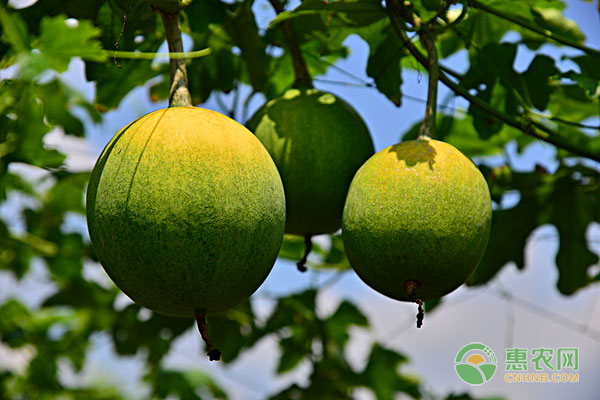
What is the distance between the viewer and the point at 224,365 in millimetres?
3861

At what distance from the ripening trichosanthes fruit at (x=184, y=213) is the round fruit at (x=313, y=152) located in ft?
1.34

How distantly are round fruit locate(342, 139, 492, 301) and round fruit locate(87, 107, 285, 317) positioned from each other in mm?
267

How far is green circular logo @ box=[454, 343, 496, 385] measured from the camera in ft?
10.7

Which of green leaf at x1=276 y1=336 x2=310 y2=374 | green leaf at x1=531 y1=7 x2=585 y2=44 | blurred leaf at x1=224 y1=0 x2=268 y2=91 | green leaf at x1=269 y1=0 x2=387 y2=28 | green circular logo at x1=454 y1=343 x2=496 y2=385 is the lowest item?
green leaf at x1=276 y1=336 x2=310 y2=374

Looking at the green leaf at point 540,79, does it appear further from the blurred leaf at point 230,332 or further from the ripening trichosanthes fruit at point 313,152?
the blurred leaf at point 230,332

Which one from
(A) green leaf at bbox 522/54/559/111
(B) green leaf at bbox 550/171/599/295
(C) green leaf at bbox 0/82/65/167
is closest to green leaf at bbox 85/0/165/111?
(C) green leaf at bbox 0/82/65/167

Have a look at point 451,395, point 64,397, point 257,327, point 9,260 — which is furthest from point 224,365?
point 64,397

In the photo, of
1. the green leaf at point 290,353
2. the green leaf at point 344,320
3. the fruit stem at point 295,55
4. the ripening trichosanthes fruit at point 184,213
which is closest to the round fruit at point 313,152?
the fruit stem at point 295,55

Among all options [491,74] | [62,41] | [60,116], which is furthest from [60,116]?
[491,74]

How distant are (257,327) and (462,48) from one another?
74.1 inches

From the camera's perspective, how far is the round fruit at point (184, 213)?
163 cm

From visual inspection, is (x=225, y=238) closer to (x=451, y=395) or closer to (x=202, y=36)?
(x=202, y=36)

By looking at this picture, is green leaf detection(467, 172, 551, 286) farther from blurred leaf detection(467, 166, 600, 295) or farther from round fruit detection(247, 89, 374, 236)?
round fruit detection(247, 89, 374, 236)

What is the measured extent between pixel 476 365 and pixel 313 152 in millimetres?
1614
